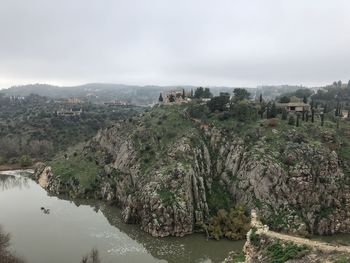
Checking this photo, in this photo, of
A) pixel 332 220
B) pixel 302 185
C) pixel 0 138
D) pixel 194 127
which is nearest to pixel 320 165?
pixel 302 185

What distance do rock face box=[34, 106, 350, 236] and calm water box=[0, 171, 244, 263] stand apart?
9.98ft

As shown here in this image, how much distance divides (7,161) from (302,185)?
88.1 m

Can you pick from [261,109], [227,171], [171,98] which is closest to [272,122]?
[261,109]

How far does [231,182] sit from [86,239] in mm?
26562

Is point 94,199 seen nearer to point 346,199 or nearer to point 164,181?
point 164,181

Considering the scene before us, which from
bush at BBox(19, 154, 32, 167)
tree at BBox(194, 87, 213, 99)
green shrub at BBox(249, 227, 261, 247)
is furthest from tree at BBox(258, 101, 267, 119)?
bush at BBox(19, 154, 32, 167)

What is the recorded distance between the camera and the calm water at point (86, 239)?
53.8 metres

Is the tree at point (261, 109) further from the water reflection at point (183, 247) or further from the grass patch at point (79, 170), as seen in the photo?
the grass patch at point (79, 170)

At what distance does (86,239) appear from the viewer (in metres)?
59.7

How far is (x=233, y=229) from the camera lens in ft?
199

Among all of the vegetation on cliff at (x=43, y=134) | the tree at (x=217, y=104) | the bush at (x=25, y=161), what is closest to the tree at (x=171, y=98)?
the tree at (x=217, y=104)

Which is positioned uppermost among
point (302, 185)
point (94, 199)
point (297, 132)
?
point (297, 132)

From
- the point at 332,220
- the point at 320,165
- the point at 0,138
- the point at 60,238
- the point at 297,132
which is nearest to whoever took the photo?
the point at 60,238

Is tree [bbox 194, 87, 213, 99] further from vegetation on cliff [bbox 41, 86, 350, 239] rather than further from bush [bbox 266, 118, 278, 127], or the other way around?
bush [bbox 266, 118, 278, 127]
